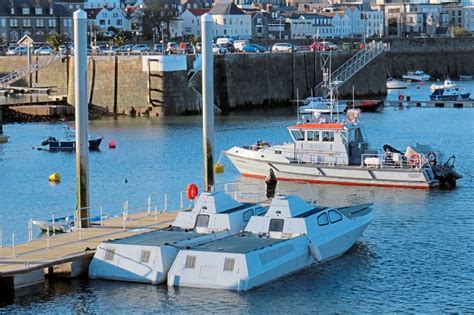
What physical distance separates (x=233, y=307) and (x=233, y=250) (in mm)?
1841

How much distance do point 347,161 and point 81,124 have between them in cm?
1702

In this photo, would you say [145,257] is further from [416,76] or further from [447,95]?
[416,76]

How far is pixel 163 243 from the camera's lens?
30.9 m

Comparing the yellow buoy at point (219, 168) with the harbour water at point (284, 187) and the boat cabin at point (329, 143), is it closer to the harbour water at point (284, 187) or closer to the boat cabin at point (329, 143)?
the harbour water at point (284, 187)

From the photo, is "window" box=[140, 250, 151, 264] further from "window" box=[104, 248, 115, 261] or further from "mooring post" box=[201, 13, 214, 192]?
"mooring post" box=[201, 13, 214, 192]

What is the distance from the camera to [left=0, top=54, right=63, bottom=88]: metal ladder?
91750mm

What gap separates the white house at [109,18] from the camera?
484ft

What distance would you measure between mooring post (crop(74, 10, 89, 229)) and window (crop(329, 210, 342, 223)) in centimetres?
702

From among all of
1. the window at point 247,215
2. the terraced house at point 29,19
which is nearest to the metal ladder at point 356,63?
the terraced house at point 29,19

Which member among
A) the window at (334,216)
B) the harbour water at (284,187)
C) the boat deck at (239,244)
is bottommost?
the harbour water at (284,187)

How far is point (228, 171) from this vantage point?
54.8m

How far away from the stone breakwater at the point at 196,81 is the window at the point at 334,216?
40.9 metres

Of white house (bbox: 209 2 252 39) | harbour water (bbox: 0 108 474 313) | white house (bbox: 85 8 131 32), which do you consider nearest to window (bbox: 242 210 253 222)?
harbour water (bbox: 0 108 474 313)

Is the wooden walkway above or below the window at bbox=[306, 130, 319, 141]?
below
